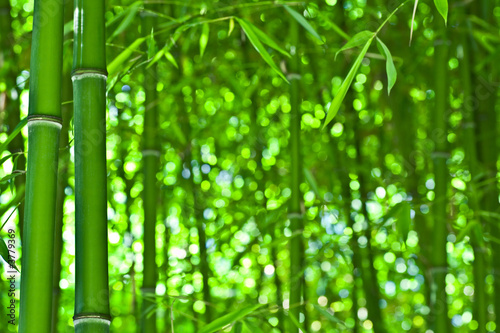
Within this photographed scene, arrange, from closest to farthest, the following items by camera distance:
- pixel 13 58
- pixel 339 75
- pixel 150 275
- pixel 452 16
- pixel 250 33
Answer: pixel 250 33, pixel 150 275, pixel 452 16, pixel 13 58, pixel 339 75

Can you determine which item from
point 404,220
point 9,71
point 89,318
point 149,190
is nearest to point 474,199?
point 404,220

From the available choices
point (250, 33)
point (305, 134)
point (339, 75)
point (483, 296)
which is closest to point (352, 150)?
point (305, 134)

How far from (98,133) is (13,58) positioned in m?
1.23

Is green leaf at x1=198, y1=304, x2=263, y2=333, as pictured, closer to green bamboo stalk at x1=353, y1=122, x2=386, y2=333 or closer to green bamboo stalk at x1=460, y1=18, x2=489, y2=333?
green bamboo stalk at x1=460, y1=18, x2=489, y2=333

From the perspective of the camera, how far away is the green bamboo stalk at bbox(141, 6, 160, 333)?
59.4 inches

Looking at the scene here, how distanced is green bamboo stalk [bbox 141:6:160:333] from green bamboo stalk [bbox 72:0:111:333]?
624mm

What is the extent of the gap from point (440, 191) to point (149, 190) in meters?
0.69

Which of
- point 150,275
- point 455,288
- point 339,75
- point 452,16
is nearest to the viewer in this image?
point 150,275

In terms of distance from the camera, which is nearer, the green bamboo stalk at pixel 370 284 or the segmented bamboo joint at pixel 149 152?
the segmented bamboo joint at pixel 149 152

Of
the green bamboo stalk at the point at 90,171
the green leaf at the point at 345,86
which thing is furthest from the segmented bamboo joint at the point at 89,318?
the green leaf at the point at 345,86

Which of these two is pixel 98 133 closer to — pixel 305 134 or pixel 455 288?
pixel 305 134

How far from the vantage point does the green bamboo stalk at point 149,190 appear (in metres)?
1.51

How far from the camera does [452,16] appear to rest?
186 cm

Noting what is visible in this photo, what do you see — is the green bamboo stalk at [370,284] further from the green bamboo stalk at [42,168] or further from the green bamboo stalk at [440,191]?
the green bamboo stalk at [42,168]
